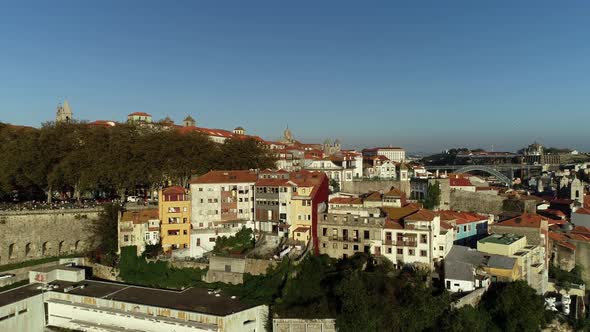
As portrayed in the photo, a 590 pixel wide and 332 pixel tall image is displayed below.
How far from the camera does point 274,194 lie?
37500mm

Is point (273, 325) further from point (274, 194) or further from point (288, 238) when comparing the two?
point (274, 194)

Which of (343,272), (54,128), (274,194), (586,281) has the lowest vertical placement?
(586,281)

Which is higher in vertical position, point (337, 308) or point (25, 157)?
point (25, 157)

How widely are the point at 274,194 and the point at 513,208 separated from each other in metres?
27.1

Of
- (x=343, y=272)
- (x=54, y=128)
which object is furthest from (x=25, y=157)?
(x=343, y=272)

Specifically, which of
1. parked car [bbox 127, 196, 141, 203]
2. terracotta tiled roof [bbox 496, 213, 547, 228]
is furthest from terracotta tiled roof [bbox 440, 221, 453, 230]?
parked car [bbox 127, 196, 141, 203]

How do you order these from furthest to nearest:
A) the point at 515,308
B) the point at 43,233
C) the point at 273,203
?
the point at 43,233
the point at 273,203
the point at 515,308

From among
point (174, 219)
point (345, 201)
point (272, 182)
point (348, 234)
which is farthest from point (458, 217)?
point (174, 219)

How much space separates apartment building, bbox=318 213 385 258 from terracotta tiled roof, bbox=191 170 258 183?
24.2ft

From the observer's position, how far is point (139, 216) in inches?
1497

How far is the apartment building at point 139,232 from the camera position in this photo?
37.3m

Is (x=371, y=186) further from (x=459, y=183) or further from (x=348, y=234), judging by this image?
(x=348, y=234)

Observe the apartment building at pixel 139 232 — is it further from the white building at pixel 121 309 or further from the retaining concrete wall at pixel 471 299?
the retaining concrete wall at pixel 471 299

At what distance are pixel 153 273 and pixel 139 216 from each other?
5.29 metres
